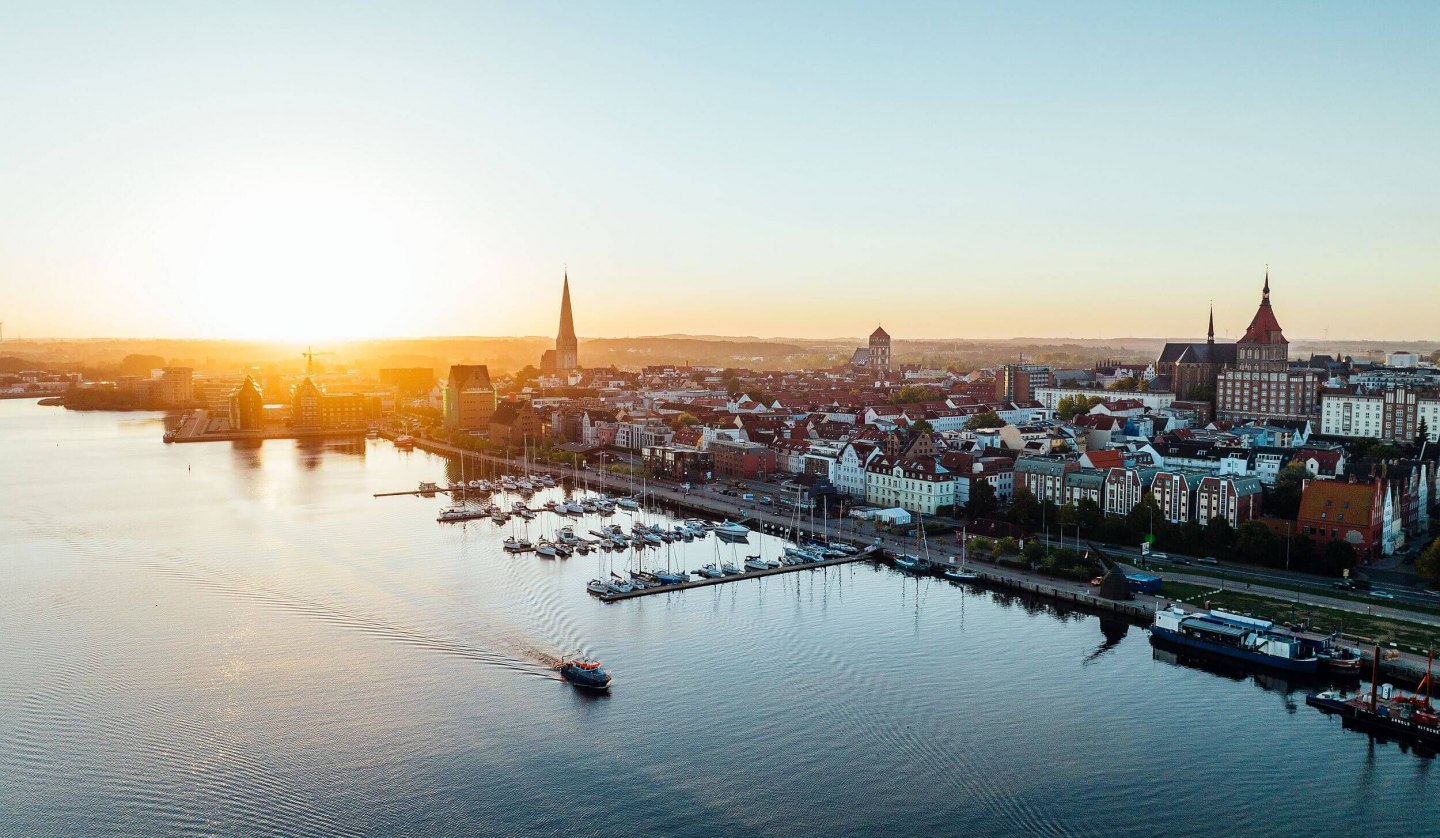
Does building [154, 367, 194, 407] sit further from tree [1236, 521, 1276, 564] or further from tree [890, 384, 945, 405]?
tree [1236, 521, 1276, 564]

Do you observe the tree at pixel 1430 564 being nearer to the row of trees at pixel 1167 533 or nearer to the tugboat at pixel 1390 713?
the row of trees at pixel 1167 533

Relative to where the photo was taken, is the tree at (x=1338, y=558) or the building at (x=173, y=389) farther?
the building at (x=173, y=389)

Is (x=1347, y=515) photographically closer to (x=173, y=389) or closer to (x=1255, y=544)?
(x=1255, y=544)

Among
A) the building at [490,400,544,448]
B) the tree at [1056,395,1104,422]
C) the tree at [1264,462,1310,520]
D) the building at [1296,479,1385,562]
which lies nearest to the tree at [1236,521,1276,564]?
the building at [1296,479,1385,562]

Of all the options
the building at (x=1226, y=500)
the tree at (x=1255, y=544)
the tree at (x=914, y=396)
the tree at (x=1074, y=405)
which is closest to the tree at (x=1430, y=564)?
the tree at (x=1255, y=544)

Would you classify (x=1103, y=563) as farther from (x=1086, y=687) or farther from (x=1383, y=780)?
(x=1383, y=780)
